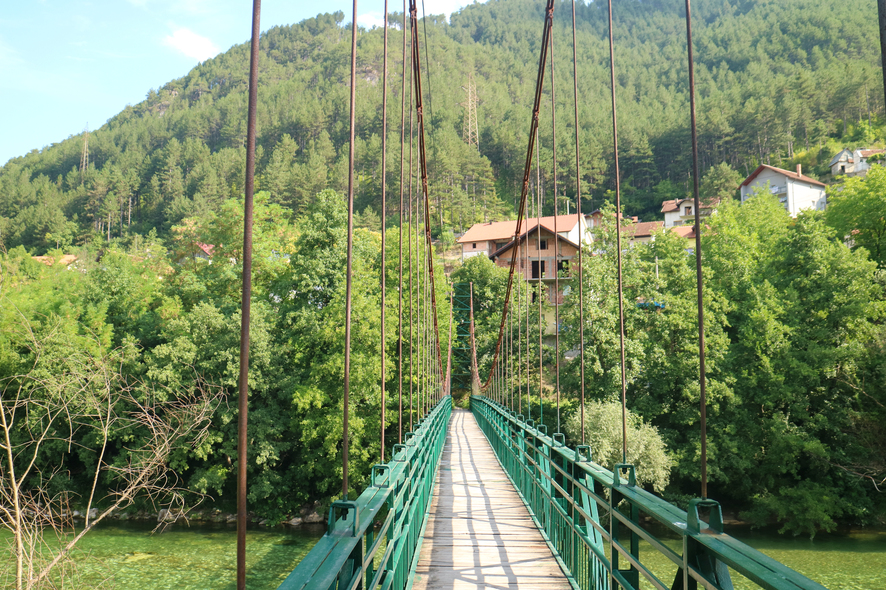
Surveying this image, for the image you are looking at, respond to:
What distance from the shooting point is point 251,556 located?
1662 centimetres

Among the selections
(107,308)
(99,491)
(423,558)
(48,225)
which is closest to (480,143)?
(48,225)

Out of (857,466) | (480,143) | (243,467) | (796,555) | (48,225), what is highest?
(480,143)

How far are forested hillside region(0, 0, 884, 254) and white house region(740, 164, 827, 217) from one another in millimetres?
5180

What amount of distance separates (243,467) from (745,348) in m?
23.5

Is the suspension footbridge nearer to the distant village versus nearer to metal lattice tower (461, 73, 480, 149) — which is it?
the distant village

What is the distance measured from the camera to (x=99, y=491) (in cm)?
2327

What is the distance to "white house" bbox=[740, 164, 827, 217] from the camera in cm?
4519

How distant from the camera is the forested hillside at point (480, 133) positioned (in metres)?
52.4

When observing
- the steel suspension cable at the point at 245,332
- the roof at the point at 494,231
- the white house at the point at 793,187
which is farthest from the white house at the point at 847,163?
the steel suspension cable at the point at 245,332

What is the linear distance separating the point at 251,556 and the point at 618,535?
52.9 ft

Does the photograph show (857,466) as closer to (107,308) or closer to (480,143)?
(107,308)

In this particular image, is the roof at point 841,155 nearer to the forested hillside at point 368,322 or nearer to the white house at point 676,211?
the forested hillside at point 368,322

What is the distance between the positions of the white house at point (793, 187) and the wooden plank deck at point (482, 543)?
44510mm

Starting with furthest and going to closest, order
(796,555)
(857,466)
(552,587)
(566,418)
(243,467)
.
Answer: (566,418) → (857,466) → (796,555) → (552,587) → (243,467)
